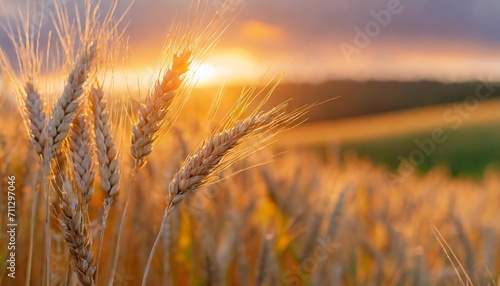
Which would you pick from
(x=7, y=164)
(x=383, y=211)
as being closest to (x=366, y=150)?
(x=383, y=211)

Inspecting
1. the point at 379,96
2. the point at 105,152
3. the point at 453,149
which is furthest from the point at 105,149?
the point at 379,96

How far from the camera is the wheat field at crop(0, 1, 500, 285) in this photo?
1.29 meters

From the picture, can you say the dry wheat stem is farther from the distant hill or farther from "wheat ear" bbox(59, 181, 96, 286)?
the distant hill

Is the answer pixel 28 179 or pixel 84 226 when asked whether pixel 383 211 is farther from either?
pixel 84 226

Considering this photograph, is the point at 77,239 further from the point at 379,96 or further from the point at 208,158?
the point at 379,96

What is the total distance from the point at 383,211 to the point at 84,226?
231 centimetres

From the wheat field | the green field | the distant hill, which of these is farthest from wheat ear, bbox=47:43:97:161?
the distant hill

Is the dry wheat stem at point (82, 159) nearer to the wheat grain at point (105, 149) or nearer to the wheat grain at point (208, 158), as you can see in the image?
the wheat grain at point (105, 149)

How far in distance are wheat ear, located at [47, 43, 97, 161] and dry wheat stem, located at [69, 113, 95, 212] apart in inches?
1.6

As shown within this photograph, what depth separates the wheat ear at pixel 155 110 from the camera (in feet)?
4.25

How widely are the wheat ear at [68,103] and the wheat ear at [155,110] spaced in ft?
0.47

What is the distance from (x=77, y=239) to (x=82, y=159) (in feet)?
0.56

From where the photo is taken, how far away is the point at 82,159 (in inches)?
50.3

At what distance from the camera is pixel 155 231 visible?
2324 mm
